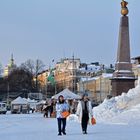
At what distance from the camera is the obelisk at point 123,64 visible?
4156 centimetres

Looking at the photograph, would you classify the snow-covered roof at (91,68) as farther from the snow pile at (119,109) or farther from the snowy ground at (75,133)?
the snowy ground at (75,133)

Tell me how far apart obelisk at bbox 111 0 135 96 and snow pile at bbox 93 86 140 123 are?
24.8 feet

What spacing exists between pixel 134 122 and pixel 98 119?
185 inches

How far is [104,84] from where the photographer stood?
435 ft

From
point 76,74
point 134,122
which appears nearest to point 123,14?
point 134,122

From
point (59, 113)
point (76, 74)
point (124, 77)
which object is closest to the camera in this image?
point (59, 113)

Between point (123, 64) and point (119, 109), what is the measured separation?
462 inches

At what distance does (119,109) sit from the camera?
30.8m

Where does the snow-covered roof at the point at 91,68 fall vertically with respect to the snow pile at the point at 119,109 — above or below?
above

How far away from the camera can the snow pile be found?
27047mm

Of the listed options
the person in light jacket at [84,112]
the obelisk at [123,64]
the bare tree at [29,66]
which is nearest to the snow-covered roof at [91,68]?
the bare tree at [29,66]

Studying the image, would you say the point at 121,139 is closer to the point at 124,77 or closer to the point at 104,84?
the point at 124,77

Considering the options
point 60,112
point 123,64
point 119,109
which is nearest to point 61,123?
point 60,112

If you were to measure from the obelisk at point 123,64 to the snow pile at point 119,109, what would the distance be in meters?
7.55
